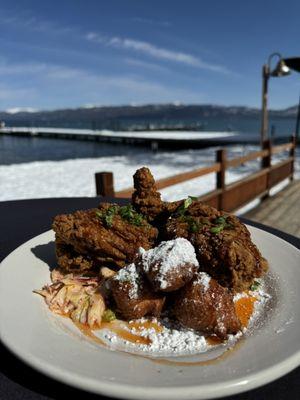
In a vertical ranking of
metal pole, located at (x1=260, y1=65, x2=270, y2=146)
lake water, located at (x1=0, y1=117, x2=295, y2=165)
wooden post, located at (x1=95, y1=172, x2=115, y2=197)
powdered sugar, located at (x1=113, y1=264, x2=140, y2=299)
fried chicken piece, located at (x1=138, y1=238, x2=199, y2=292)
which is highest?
metal pole, located at (x1=260, y1=65, x2=270, y2=146)

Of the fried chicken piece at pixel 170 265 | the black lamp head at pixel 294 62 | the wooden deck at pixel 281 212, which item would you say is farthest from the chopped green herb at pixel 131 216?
the black lamp head at pixel 294 62

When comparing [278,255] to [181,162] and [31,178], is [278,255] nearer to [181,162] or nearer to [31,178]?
[31,178]

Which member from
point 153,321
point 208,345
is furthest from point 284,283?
point 153,321

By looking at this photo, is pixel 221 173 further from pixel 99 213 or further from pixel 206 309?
pixel 206 309

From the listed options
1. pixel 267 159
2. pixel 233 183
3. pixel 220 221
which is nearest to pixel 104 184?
pixel 220 221

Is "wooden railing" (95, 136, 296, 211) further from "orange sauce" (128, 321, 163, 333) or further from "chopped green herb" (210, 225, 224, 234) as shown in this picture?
"orange sauce" (128, 321, 163, 333)

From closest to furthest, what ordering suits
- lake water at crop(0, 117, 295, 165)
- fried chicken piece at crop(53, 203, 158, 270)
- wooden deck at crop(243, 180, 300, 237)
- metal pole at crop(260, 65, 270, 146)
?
1. fried chicken piece at crop(53, 203, 158, 270)
2. wooden deck at crop(243, 180, 300, 237)
3. metal pole at crop(260, 65, 270, 146)
4. lake water at crop(0, 117, 295, 165)

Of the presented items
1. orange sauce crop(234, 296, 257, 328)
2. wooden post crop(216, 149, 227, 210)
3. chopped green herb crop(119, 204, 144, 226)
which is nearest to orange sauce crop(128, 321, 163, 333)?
orange sauce crop(234, 296, 257, 328)
